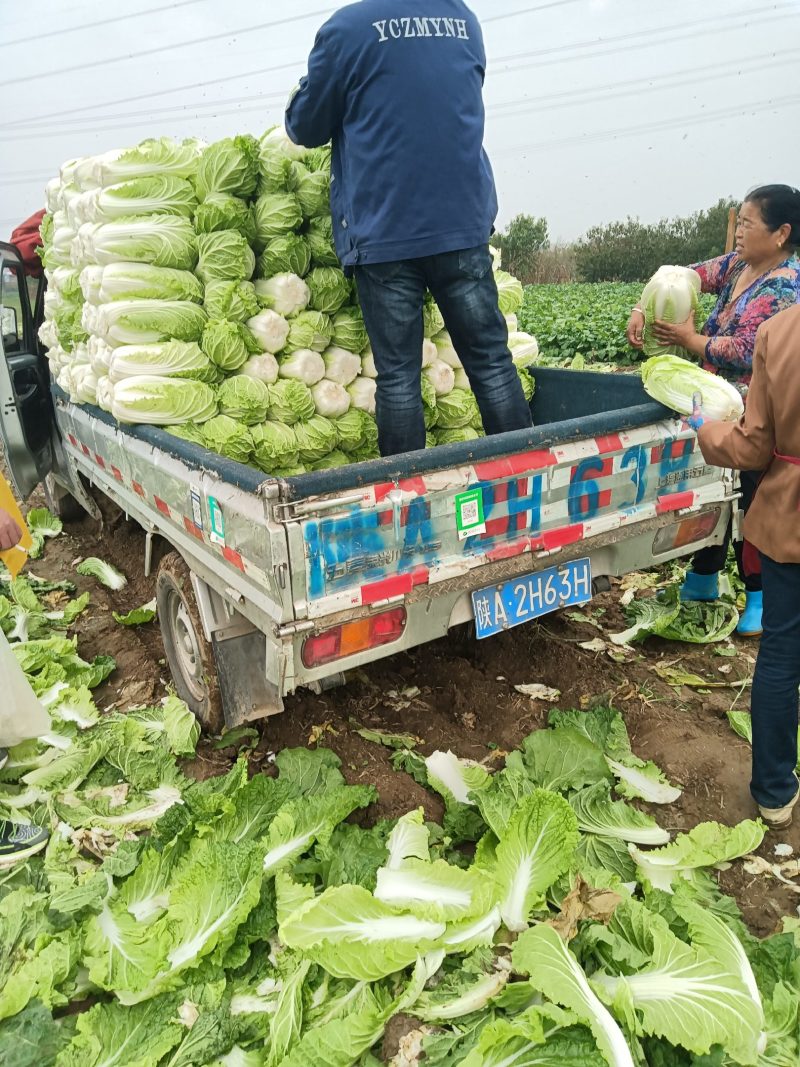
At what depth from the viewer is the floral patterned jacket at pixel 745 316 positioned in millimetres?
3611

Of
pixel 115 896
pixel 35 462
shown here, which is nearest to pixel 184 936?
pixel 115 896

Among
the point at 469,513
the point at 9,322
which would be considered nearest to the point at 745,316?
the point at 469,513

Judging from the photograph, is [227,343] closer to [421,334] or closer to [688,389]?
[421,334]

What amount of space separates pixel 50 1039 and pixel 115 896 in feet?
1.43

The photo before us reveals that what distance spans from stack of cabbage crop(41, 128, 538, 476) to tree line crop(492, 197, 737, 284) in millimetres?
52051

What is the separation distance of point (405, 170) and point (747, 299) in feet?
6.10

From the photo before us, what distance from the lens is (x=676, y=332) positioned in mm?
3984

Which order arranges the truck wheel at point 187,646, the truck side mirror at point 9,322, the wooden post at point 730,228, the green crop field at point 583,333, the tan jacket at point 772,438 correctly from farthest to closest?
1. the green crop field at point 583,333
2. the wooden post at point 730,228
3. the truck side mirror at point 9,322
4. the truck wheel at point 187,646
5. the tan jacket at point 772,438

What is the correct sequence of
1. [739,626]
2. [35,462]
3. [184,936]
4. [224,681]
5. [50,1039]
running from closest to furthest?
1. [50,1039]
2. [184,936]
3. [224,681]
4. [739,626]
5. [35,462]

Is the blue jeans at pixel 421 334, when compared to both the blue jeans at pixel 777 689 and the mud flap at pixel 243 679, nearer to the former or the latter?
the mud flap at pixel 243 679

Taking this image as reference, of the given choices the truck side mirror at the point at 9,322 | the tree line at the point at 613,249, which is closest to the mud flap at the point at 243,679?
the truck side mirror at the point at 9,322

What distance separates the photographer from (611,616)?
177 inches

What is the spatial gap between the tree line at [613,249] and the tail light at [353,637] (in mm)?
53702

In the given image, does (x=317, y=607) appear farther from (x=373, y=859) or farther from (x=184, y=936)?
(x=184, y=936)
